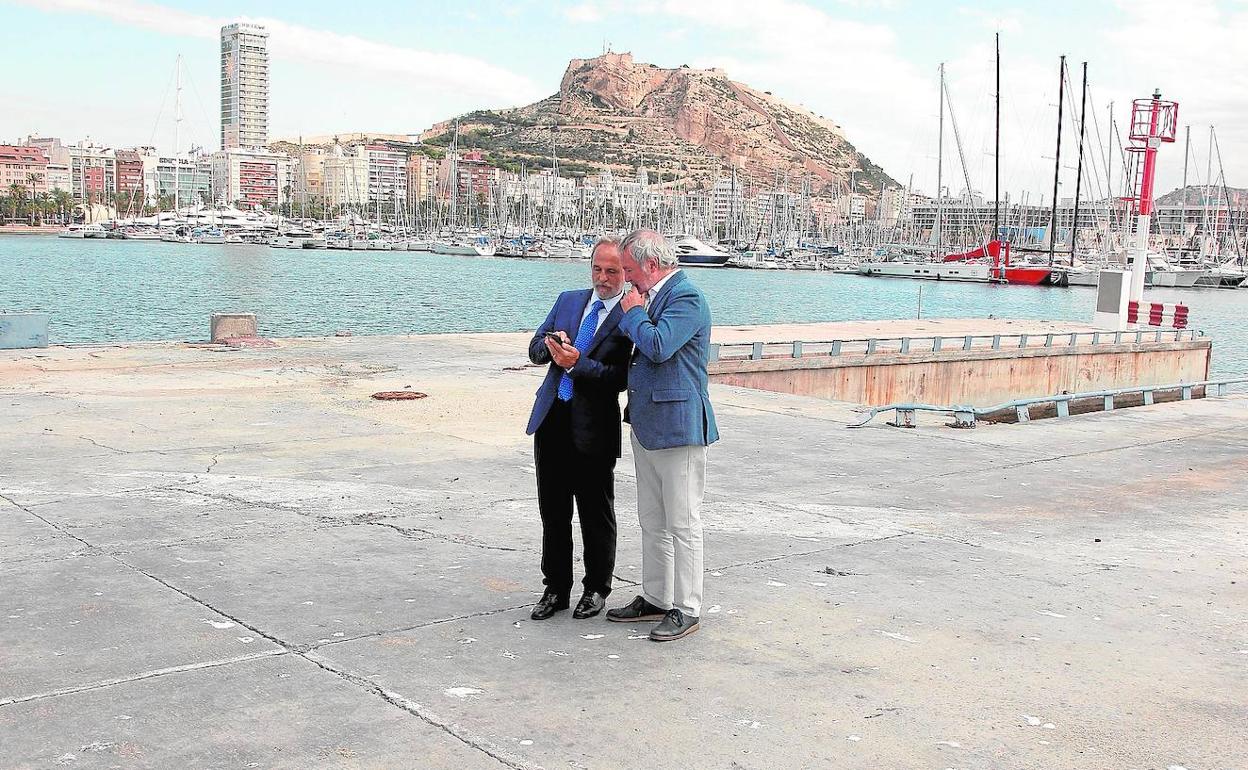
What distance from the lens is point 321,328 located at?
55.2 metres

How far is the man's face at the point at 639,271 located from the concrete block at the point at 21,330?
16.2 metres

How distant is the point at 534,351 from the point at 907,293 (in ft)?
365

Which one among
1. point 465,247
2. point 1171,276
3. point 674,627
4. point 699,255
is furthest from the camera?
point 465,247

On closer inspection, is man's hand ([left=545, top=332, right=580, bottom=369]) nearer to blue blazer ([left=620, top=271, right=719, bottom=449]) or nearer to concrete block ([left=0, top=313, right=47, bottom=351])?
blue blazer ([left=620, top=271, right=719, bottom=449])

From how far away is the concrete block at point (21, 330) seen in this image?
Answer: 19.4m

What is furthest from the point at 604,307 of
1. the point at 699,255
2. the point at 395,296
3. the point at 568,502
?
the point at 699,255

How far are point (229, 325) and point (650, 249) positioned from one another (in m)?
17.4

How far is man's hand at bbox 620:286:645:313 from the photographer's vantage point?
5.89 m

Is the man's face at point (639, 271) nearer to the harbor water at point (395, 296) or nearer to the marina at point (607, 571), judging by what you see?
the marina at point (607, 571)

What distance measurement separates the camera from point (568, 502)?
6398mm

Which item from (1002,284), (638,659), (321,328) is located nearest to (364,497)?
(638,659)

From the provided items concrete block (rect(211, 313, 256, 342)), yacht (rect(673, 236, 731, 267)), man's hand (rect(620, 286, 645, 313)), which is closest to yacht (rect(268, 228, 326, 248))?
yacht (rect(673, 236, 731, 267))

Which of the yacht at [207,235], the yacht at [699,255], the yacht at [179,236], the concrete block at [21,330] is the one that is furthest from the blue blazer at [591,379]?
the yacht at [179,236]

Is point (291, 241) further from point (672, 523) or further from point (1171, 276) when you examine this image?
point (672, 523)
